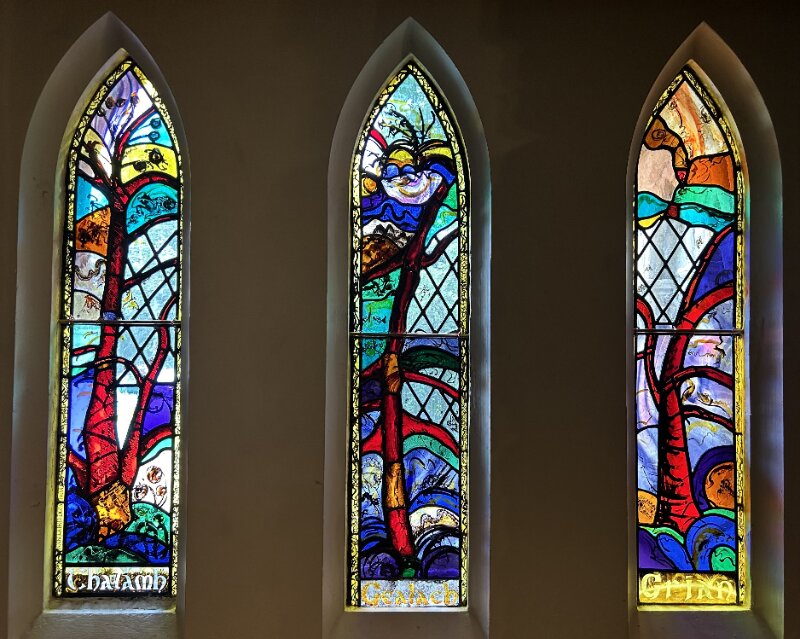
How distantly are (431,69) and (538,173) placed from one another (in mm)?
637

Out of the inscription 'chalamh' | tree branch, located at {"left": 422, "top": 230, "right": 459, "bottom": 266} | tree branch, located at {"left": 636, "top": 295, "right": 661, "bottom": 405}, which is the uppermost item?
tree branch, located at {"left": 422, "top": 230, "right": 459, "bottom": 266}

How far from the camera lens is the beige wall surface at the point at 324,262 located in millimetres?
2643

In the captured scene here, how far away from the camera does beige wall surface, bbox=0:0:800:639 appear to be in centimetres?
264

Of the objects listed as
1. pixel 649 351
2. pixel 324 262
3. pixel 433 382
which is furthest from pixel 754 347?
pixel 324 262

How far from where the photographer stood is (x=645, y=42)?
275cm

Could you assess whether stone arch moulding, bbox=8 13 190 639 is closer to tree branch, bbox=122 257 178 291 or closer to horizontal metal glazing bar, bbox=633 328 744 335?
tree branch, bbox=122 257 178 291

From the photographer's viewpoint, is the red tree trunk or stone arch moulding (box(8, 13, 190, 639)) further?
the red tree trunk

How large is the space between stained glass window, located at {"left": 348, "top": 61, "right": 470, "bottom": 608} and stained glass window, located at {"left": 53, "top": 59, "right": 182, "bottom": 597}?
0.76 metres

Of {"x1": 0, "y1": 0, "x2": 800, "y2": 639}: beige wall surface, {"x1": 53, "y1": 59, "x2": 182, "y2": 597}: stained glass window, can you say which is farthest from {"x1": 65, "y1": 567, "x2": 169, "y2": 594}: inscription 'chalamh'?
{"x1": 0, "y1": 0, "x2": 800, "y2": 639}: beige wall surface

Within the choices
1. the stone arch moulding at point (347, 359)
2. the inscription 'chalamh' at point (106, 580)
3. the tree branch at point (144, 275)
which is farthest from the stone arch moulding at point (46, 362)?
the stone arch moulding at point (347, 359)

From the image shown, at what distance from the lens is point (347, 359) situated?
282 cm

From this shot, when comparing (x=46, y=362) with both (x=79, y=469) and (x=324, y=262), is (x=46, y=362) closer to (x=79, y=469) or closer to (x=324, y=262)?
(x=79, y=469)

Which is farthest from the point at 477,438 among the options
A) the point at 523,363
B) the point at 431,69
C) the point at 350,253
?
the point at 431,69

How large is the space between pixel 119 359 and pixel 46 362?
268 millimetres
